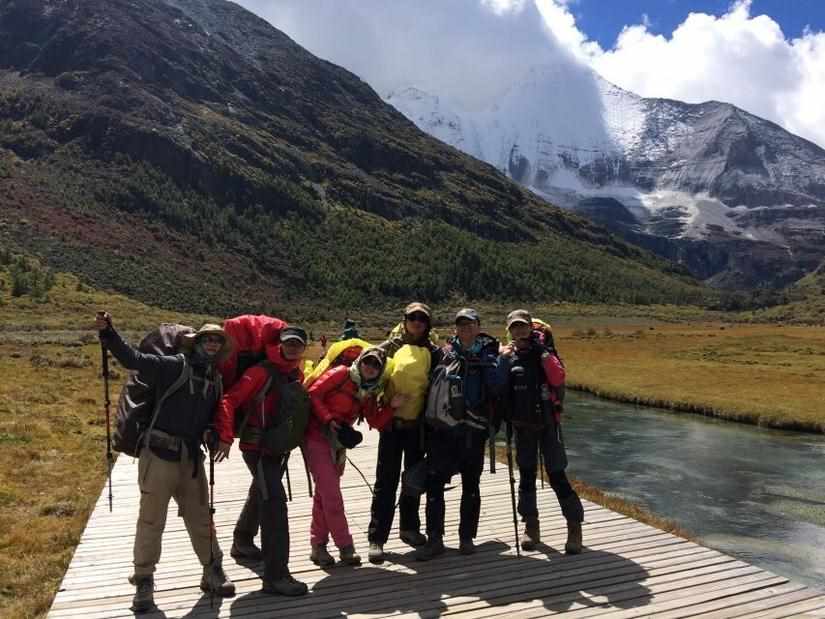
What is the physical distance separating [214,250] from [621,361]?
105 meters

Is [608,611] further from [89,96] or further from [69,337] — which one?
[89,96]

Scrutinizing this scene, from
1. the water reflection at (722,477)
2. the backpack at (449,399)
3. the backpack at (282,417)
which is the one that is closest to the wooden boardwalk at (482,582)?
the backpack at (282,417)

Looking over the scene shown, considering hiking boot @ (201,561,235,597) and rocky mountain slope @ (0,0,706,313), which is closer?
hiking boot @ (201,561,235,597)

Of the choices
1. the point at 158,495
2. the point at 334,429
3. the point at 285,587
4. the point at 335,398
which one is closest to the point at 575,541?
the point at 334,429

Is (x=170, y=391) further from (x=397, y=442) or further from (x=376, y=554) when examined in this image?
(x=376, y=554)

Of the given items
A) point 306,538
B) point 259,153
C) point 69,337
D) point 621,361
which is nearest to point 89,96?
point 259,153

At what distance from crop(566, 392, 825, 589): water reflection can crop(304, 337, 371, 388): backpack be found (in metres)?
9.55

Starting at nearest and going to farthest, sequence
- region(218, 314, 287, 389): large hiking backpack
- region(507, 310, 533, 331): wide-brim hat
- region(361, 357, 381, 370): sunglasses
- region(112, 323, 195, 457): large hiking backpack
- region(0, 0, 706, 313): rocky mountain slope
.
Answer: region(112, 323, 195, 457): large hiking backpack → region(218, 314, 287, 389): large hiking backpack → region(361, 357, 381, 370): sunglasses → region(507, 310, 533, 331): wide-brim hat → region(0, 0, 706, 313): rocky mountain slope

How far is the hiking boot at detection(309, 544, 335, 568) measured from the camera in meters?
8.69

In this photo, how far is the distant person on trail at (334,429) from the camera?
27.9 feet

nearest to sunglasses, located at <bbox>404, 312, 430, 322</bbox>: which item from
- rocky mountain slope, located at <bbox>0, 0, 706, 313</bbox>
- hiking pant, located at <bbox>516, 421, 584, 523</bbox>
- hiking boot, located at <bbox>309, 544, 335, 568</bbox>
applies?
hiking pant, located at <bbox>516, 421, 584, 523</bbox>

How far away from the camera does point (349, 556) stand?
28.6 ft

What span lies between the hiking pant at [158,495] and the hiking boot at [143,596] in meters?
0.07

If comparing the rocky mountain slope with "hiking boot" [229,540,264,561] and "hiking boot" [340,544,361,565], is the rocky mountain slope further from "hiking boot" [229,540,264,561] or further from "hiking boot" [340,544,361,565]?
"hiking boot" [340,544,361,565]
